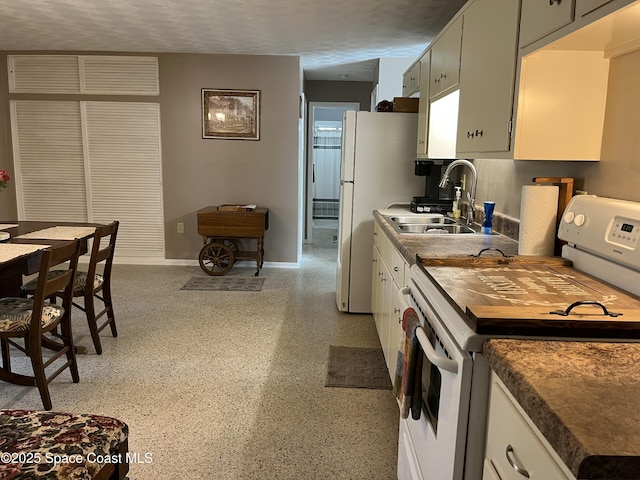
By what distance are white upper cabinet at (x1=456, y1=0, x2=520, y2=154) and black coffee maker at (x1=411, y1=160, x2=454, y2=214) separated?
3.43ft

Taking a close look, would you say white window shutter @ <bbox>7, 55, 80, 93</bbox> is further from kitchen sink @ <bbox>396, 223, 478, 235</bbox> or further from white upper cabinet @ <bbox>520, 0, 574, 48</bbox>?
white upper cabinet @ <bbox>520, 0, 574, 48</bbox>

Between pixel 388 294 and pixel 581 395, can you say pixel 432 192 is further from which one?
pixel 581 395

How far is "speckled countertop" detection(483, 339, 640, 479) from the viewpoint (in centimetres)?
64

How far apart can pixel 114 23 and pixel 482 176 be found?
122 inches

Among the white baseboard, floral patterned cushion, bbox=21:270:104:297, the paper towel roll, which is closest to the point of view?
the paper towel roll

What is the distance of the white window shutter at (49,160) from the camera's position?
5.12 m

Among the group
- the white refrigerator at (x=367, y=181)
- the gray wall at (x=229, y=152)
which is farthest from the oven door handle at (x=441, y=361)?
the gray wall at (x=229, y=152)

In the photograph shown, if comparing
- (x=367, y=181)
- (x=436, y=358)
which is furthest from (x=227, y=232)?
(x=436, y=358)

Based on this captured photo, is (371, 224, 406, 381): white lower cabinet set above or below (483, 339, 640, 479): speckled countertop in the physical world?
below

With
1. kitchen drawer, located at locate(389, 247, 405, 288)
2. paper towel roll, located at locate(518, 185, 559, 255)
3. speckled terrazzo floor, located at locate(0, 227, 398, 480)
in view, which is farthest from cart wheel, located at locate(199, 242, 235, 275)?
paper towel roll, located at locate(518, 185, 559, 255)

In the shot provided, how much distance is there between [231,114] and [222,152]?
409 millimetres

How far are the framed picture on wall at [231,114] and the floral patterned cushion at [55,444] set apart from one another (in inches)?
158

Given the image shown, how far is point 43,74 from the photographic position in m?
5.05

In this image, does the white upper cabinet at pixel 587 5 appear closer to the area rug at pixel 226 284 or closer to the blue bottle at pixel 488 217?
the blue bottle at pixel 488 217
